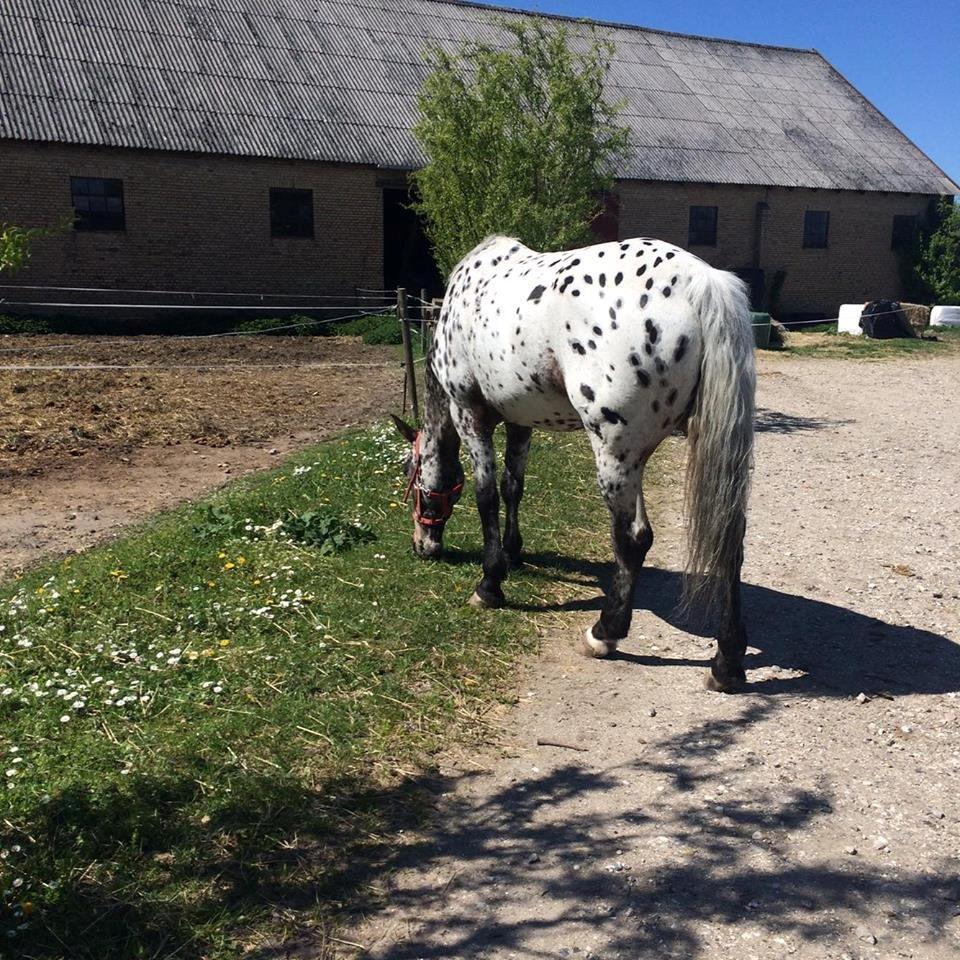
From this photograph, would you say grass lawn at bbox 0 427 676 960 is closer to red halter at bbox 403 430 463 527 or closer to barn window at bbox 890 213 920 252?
red halter at bbox 403 430 463 527

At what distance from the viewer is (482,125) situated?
10266 mm

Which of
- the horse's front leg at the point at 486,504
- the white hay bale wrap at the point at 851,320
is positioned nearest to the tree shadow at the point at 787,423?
the horse's front leg at the point at 486,504

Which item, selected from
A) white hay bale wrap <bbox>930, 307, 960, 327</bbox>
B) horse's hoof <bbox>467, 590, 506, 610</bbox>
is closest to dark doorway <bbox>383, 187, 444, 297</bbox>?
white hay bale wrap <bbox>930, 307, 960, 327</bbox>

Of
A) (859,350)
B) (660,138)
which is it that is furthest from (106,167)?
(859,350)

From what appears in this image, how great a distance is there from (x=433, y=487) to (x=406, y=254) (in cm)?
1876

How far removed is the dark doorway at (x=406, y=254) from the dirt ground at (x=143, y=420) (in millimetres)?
7120

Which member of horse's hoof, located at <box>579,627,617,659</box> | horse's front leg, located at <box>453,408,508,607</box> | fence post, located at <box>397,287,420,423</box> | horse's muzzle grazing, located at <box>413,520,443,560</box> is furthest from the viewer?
fence post, located at <box>397,287,420,423</box>

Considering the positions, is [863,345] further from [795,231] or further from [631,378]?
[631,378]

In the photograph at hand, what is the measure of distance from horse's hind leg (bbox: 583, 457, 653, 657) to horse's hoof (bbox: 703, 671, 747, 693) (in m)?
0.53

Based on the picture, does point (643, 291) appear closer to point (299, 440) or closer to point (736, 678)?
point (736, 678)

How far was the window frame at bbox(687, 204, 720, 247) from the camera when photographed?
26484mm

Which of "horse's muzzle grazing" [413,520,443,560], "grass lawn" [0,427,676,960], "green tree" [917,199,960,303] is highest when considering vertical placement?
"green tree" [917,199,960,303]

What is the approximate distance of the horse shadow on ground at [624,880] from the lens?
2896mm

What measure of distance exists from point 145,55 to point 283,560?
20062 mm
